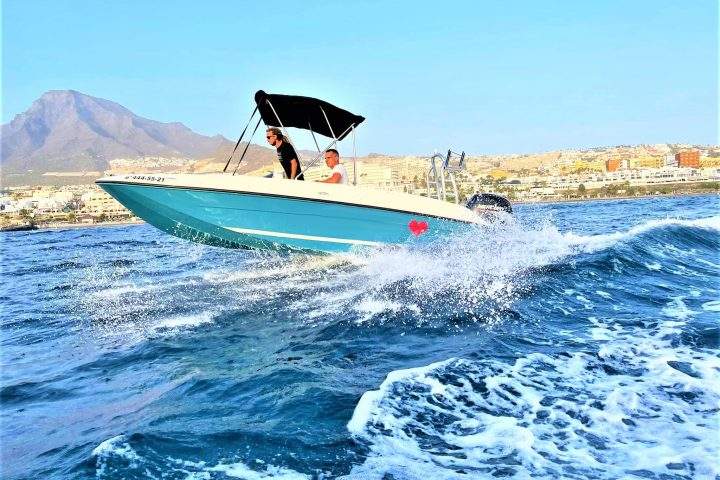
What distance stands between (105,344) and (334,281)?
4.55m

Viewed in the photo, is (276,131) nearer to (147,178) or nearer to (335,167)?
(335,167)

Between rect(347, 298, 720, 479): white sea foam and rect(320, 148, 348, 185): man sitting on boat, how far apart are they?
6835 millimetres

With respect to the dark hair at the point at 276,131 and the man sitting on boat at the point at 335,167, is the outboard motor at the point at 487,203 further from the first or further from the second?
the dark hair at the point at 276,131

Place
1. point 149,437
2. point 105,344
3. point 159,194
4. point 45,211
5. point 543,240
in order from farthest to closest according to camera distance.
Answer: point 45,211 → point 543,240 → point 159,194 → point 105,344 → point 149,437

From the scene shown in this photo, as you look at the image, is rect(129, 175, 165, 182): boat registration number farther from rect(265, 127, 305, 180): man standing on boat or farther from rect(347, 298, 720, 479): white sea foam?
rect(347, 298, 720, 479): white sea foam

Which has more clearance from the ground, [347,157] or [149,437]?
[347,157]

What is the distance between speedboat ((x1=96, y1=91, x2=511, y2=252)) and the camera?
1058 centimetres

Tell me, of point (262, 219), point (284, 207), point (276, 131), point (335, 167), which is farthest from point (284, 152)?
point (262, 219)

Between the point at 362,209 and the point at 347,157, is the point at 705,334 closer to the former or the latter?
the point at 362,209

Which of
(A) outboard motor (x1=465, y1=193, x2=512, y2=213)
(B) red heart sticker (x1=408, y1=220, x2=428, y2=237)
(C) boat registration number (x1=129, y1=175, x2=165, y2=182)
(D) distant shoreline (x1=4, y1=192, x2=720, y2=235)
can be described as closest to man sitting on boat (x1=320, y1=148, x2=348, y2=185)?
(B) red heart sticker (x1=408, y1=220, x2=428, y2=237)

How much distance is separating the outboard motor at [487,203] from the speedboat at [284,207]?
6.84 feet

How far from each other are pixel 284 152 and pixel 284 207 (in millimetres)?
1722

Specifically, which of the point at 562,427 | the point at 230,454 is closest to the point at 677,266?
the point at 562,427

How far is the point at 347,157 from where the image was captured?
1287 centimetres
